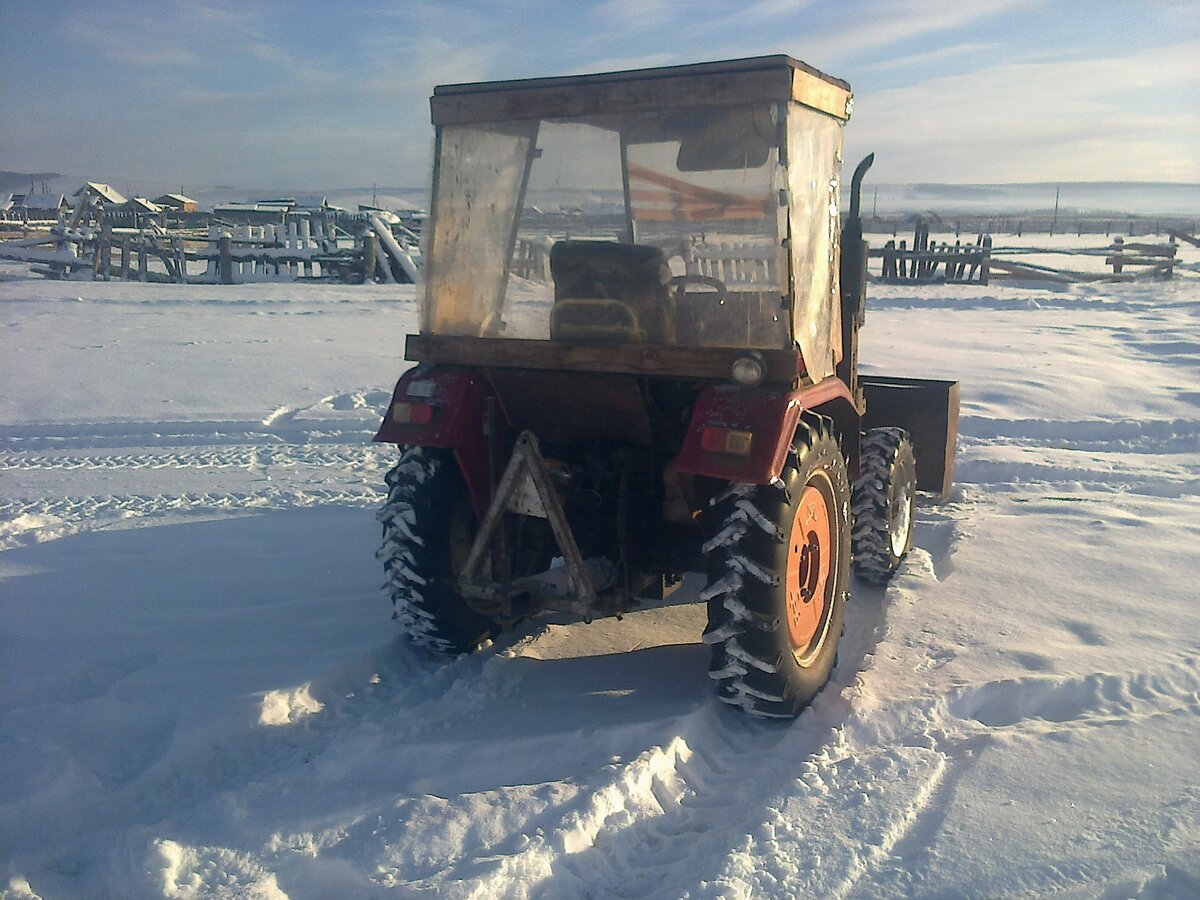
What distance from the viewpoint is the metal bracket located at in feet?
11.7

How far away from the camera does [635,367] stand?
135 inches

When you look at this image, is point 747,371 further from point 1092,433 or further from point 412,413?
point 1092,433

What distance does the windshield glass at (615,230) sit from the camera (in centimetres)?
346

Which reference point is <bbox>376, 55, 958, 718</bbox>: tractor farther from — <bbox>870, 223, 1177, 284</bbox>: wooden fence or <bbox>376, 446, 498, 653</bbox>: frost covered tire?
<bbox>870, 223, 1177, 284</bbox>: wooden fence

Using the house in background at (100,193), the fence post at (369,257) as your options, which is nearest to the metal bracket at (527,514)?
the fence post at (369,257)

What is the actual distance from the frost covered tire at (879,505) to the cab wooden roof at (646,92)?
74.0 inches

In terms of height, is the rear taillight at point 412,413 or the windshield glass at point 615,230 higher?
the windshield glass at point 615,230

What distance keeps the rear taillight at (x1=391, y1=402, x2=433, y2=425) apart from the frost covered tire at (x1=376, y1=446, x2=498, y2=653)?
0.17m

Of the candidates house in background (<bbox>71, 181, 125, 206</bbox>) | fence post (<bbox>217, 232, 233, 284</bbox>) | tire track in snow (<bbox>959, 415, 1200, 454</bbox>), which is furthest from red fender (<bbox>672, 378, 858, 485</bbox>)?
house in background (<bbox>71, 181, 125, 206</bbox>)

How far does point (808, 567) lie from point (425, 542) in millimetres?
1529

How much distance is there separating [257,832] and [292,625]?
1.58 meters

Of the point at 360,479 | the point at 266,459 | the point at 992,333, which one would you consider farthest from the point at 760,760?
the point at 992,333

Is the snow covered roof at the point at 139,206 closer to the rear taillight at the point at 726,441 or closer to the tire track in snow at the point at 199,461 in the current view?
the tire track in snow at the point at 199,461

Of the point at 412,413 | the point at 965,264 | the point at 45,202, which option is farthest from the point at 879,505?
the point at 45,202
